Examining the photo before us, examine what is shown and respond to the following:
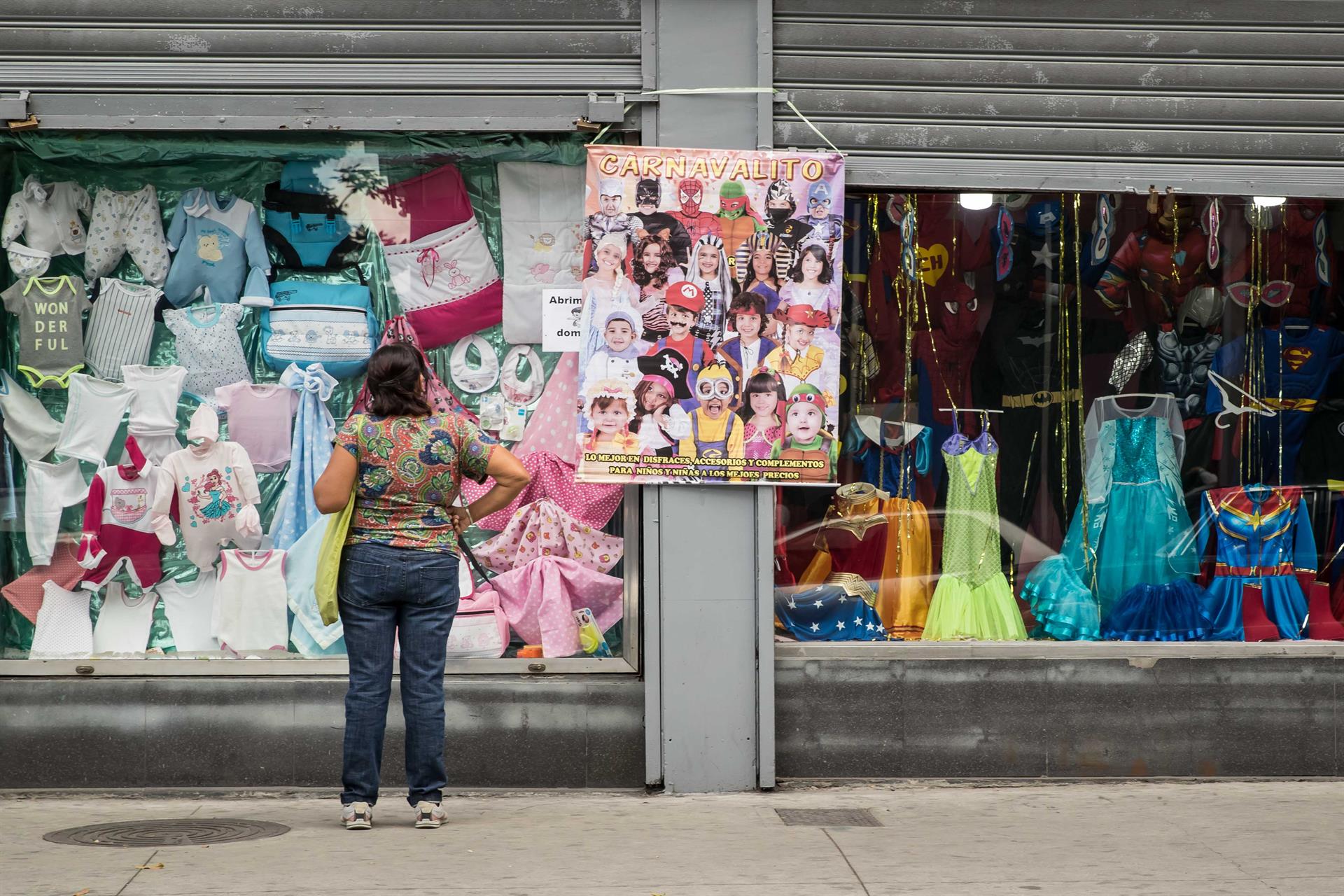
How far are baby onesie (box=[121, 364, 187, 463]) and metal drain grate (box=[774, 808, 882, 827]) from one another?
3.31 metres

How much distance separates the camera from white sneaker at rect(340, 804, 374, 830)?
553cm

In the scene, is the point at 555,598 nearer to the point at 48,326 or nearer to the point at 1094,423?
the point at 48,326

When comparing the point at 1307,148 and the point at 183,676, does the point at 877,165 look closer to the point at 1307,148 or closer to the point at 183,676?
the point at 1307,148

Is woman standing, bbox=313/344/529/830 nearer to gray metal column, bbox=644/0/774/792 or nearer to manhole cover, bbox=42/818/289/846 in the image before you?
manhole cover, bbox=42/818/289/846

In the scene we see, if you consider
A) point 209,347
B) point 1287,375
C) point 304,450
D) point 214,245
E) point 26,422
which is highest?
point 214,245

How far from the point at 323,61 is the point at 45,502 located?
2435 millimetres

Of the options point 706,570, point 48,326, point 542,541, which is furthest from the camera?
point 542,541

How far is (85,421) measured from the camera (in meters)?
6.87

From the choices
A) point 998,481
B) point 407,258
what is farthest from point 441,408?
point 998,481

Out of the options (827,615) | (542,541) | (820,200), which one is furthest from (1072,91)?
(542,541)

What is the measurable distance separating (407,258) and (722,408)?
169 cm

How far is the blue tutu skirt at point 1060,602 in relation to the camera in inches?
277

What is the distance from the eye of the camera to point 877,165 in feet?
21.7

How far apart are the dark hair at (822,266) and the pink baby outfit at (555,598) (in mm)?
1620
